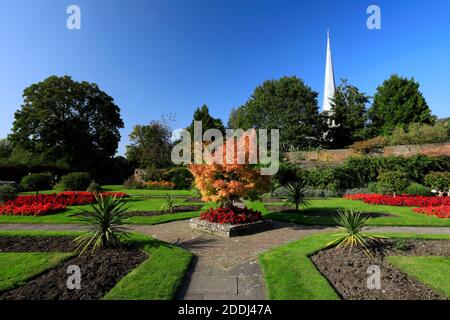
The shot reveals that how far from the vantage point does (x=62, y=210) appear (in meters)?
13.6

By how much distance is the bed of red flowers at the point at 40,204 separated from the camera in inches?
486

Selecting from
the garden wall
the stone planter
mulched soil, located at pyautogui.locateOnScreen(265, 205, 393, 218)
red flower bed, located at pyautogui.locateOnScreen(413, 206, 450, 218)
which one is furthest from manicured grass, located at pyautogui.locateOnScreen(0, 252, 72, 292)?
the garden wall

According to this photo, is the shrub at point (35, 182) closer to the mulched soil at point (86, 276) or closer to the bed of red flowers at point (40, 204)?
the bed of red flowers at point (40, 204)

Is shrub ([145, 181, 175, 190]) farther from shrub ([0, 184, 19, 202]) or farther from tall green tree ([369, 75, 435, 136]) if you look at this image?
tall green tree ([369, 75, 435, 136])

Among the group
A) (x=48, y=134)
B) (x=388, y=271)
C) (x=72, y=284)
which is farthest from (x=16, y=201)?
(x=48, y=134)

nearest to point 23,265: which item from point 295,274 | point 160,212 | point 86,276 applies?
point 86,276

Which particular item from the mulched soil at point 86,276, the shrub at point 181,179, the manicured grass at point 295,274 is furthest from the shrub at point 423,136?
the mulched soil at point 86,276

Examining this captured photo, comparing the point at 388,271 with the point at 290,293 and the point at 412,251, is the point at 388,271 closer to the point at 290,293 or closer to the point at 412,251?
the point at 412,251

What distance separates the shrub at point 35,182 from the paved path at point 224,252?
16.0 meters

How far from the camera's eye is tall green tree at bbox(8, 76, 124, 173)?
35.1 meters

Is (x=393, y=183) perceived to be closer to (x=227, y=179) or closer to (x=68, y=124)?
(x=227, y=179)

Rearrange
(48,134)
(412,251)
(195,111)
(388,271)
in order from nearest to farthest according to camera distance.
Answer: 1. (388,271)
2. (412,251)
3. (48,134)
4. (195,111)
